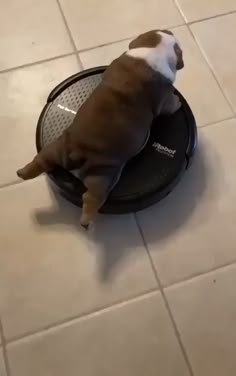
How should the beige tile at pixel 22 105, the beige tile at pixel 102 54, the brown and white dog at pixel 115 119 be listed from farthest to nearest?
1. the beige tile at pixel 102 54
2. the beige tile at pixel 22 105
3. the brown and white dog at pixel 115 119

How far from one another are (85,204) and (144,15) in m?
0.55

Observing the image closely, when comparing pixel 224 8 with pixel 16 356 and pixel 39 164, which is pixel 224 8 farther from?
pixel 16 356

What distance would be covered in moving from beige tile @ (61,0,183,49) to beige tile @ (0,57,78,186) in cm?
8

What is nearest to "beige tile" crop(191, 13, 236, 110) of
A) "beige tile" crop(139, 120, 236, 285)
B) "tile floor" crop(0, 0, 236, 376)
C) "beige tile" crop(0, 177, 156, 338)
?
"tile floor" crop(0, 0, 236, 376)

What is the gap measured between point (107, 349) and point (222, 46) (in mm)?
698

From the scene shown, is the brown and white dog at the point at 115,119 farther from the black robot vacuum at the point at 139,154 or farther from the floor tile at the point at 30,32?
the floor tile at the point at 30,32

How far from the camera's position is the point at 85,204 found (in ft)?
3.15

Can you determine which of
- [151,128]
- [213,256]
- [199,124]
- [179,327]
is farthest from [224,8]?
[179,327]

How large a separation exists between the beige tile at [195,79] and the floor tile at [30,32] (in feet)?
0.23

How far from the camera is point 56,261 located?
3.39 ft

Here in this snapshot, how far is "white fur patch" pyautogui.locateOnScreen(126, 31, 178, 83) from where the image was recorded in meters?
0.93

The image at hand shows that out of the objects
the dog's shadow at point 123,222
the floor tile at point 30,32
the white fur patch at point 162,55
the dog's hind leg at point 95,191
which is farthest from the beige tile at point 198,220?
the floor tile at point 30,32

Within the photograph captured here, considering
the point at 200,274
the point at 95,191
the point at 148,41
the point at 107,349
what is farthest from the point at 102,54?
the point at 107,349

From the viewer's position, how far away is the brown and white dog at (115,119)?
0.92 metres
